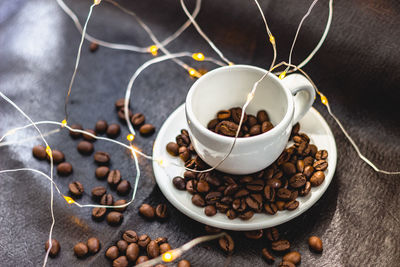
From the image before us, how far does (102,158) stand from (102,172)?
0.13ft

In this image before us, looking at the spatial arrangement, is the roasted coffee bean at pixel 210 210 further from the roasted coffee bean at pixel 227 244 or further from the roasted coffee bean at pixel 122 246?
the roasted coffee bean at pixel 122 246

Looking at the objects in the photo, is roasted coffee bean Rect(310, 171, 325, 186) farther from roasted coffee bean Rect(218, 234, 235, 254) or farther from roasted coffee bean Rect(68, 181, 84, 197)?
roasted coffee bean Rect(68, 181, 84, 197)

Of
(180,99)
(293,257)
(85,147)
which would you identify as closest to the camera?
(293,257)

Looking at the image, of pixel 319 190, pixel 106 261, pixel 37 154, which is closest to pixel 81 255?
pixel 106 261

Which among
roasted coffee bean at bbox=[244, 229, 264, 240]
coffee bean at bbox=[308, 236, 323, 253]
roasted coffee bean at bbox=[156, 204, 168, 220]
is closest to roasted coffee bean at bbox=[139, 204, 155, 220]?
roasted coffee bean at bbox=[156, 204, 168, 220]

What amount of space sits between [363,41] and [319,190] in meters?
0.42

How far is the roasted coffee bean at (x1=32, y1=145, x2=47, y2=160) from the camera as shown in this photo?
113 centimetres

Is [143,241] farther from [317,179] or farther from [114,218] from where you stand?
[317,179]

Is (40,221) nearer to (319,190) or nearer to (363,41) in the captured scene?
(319,190)

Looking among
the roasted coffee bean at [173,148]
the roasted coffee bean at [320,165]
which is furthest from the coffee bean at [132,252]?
the roasted coffee bean at [320,165]

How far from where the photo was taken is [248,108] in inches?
41.1

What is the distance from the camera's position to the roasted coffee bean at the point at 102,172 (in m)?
1.08

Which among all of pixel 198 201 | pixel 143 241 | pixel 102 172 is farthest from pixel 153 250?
pixel 102 172

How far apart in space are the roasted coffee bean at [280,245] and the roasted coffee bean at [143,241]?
263 mm
